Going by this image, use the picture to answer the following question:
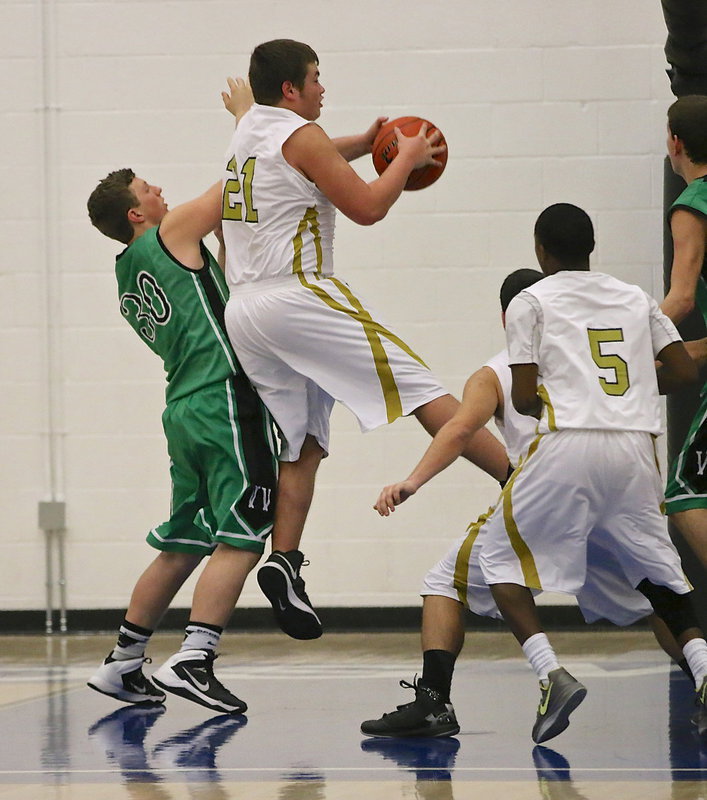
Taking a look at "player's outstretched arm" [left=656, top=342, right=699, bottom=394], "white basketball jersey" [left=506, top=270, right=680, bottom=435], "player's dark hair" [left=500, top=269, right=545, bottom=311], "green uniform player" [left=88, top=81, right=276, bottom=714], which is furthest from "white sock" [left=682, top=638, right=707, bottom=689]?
"green uniform player" [left=88, top=81, right=276, bottom=714]

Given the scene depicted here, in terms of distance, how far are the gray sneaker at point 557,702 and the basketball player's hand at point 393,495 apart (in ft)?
2.02

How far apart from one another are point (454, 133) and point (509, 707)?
340cm

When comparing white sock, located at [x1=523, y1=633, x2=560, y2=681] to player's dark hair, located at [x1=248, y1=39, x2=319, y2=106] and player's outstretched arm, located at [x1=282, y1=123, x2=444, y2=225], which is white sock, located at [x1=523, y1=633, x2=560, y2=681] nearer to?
player's outstretched arm, located at [x1=282, y1=123, x2=444, y2=225]

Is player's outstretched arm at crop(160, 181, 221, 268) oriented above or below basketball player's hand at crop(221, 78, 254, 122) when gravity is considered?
below

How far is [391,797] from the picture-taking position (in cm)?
307

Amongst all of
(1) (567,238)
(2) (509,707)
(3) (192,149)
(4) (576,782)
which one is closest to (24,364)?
(3) (192,149)

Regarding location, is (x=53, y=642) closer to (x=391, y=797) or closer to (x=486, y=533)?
(x=486, y=533)

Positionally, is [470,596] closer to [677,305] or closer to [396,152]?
[677,305]

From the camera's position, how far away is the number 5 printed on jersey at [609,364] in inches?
138

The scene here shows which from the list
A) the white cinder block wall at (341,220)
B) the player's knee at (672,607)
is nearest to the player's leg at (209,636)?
the player's knee at (672,607)

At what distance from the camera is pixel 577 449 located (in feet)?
11.5

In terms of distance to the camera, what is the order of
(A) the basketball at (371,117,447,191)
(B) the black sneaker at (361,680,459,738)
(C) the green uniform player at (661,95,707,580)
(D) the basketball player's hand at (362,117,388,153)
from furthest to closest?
(D) the basketball player's hand at (362,117,388,153), (A) the basketball at (371,117,447,191), (C) the green uniform player at (661,95,707,580), (B) the black sneaker at (361,680,459,738)

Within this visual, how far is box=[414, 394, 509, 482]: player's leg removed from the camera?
4.07 meters

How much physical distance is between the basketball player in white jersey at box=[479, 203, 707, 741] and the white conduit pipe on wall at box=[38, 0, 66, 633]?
12.3 ft
